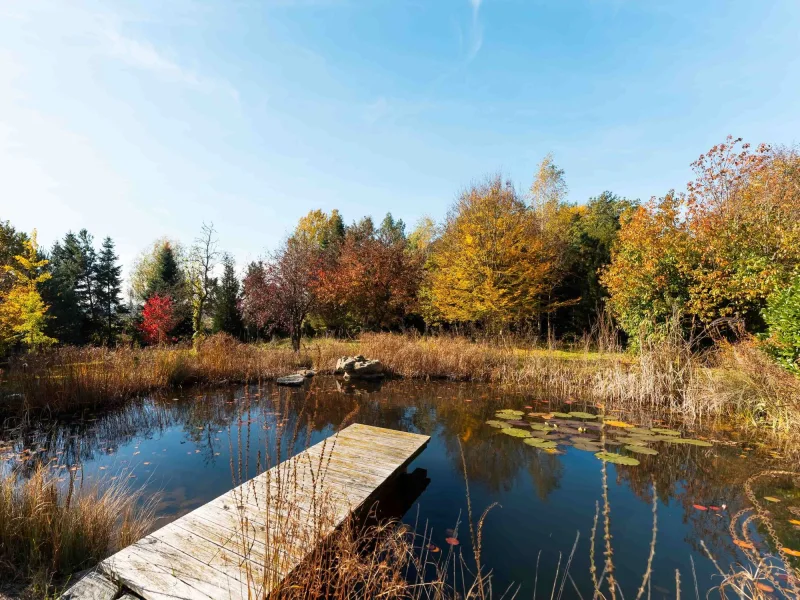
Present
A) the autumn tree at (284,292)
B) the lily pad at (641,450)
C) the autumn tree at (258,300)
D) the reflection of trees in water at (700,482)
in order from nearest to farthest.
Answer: the reflection of trees in water at (700,482) < the lily pad at (641,450) < the autumn tree at (284,292) < the autumn tree at (258,300)

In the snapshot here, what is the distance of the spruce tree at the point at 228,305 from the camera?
2025 centimetres

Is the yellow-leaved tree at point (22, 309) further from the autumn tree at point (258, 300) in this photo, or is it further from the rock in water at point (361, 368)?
the rock in water at point (361, 368)

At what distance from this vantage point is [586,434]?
20.0ft

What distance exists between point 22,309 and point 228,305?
9.42 m

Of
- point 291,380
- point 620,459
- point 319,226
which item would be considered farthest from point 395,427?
point 319,226

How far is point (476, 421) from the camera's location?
6.90 m

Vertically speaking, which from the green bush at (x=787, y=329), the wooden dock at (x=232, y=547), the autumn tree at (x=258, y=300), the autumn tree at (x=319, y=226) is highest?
the autumn tree at (x=319, y=226)

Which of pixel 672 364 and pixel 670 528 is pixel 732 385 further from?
pixel 670 528

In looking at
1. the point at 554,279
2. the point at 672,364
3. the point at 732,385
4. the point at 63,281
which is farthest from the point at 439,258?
the point at 63,281

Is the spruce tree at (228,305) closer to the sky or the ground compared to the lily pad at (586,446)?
closer to the sky

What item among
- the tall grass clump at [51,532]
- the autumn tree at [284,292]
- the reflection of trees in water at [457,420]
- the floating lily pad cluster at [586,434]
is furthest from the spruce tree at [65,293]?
the floating lily pad cluster at [586,434]

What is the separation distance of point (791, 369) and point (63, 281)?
1085 inches

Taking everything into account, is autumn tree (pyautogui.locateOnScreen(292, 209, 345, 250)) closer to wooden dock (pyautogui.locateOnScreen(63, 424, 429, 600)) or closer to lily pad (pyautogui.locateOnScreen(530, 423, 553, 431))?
lily pad (pyautogui.locateOnScreen(530, 423, 553, 431))

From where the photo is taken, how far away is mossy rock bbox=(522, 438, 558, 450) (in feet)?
18.1
